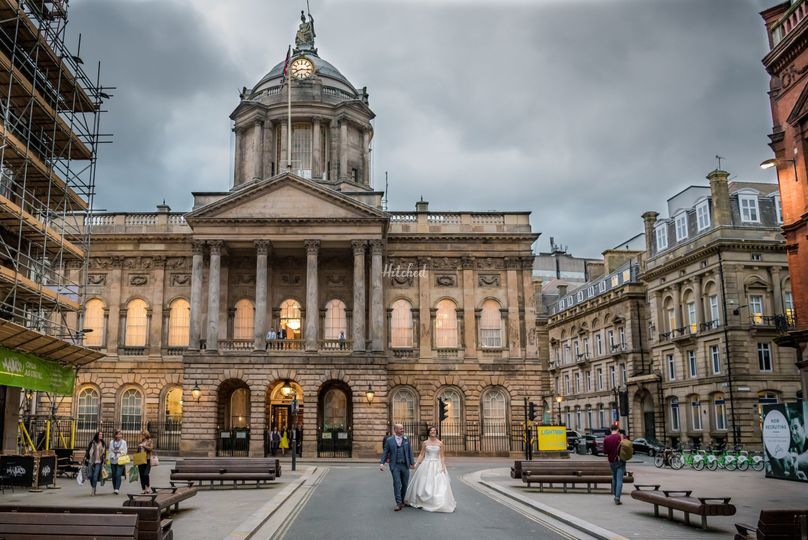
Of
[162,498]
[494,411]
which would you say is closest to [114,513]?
[162,498]

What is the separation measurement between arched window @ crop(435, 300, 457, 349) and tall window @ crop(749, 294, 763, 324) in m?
17.8

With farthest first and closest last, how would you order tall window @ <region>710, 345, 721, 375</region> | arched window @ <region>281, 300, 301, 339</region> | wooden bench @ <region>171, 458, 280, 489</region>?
tall window @ <region>710, 345, 721, 375</region>, arched window @ <region>281, 300, 301, 339</region>, wooden bench @ <region>171, 458, 280, 489</region>

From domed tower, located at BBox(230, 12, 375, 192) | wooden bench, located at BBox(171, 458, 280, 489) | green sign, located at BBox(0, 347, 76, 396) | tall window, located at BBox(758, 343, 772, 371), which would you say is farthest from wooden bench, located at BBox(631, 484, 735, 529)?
domed tower, located at BBox(230, 12, 375, 192)

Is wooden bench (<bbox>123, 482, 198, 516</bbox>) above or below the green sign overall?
below

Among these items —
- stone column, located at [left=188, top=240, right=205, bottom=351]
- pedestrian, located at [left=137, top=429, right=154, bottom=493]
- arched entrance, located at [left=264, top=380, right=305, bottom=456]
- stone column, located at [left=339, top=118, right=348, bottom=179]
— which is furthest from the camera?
stone column, located at [left=339, top=118, right=348, bottom=179]

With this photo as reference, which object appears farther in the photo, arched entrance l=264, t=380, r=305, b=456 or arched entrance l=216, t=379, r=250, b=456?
arched entrance l=264, t=380, r=305, b=456

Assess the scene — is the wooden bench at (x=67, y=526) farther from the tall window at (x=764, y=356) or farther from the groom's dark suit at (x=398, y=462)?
the tall window at (x=764, y=356)

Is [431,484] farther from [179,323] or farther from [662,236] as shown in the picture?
[662,236]

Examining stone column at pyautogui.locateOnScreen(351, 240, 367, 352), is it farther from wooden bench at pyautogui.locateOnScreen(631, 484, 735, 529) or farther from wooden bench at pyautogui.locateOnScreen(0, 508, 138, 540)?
wooden bench at pyautogui.locateOnScreen(0, 508, 138, 540)

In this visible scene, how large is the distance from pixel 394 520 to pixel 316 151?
4243cm

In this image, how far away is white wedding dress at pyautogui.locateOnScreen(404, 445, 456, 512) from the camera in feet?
53.7

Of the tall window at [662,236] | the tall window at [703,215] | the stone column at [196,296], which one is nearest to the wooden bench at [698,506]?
the stone column at [196,296]

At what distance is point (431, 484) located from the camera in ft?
54.3

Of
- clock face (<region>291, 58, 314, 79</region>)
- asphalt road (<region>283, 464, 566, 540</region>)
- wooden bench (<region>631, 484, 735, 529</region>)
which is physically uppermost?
clock face (<region>291, 58, 314, 79</region>)
